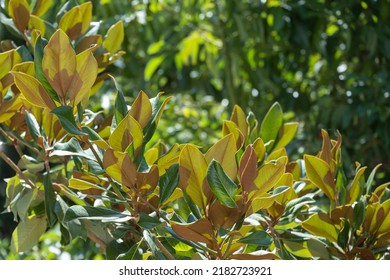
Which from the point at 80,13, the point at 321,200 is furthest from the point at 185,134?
the point at 80,13

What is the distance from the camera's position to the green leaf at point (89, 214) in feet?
2.49

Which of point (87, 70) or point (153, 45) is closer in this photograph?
point (87, 70)

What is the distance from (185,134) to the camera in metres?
2.43

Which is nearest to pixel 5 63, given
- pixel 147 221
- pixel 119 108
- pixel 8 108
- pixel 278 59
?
pixel 8 108

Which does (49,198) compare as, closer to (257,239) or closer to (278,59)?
(257,239)

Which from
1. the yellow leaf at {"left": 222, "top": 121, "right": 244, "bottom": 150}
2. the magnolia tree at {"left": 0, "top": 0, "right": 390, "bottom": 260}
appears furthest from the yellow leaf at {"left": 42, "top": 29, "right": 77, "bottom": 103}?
the yellow leaf at {"left": 222, "top": 121, "right": 244, "bottom": 150}

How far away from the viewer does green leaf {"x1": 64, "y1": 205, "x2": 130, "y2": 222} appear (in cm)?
76

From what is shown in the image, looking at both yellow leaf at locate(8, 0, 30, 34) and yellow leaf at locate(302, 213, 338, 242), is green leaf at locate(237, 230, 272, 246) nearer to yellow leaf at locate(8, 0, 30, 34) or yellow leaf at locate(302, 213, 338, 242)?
yellow leaf at locate(302, 213, 338, 242)

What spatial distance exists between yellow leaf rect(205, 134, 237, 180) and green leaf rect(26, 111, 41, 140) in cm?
23

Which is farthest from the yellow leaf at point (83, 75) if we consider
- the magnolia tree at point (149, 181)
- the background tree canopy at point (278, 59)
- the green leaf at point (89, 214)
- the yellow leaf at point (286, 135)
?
the background tree canopy at point (278, 59)

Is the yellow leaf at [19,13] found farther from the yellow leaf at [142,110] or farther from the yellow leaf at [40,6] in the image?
the yellow leaf at [142,110]

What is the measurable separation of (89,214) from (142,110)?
12 centimetres

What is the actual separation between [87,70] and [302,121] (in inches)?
56.9

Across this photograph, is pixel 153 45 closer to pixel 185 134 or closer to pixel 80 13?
pixel 185 134
